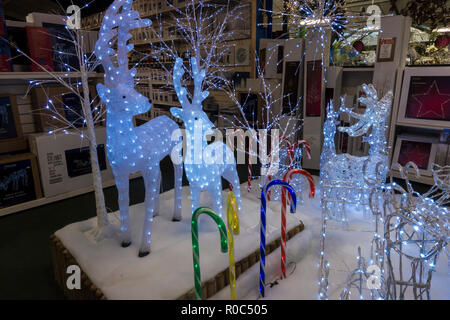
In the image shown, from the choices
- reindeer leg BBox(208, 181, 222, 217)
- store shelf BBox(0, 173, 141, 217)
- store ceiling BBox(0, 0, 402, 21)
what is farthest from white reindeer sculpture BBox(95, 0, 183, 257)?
store ceiling BBox(0, 0, 402, 21)

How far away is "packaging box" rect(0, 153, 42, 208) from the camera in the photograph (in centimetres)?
274

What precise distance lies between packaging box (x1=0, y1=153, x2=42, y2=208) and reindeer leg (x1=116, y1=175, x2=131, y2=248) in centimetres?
162

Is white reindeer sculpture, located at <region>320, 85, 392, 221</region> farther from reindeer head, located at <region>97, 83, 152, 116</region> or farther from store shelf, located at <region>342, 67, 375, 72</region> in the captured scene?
reindeer head, located at <region>97, 83, 152, 116</region>

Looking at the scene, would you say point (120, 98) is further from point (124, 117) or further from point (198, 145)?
point (198, 145)

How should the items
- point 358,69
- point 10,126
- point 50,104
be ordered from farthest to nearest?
point 358,69 → point 50,104 → point 10,126

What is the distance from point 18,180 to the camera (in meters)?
2.82

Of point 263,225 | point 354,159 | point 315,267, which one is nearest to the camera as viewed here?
point 263,225

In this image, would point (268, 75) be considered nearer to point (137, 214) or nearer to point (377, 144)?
point (377, 144)

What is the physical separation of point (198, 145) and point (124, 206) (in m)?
0.56

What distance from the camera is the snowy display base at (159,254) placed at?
150 centimetres

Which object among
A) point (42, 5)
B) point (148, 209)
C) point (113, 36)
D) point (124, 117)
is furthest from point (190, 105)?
point (42, 5)

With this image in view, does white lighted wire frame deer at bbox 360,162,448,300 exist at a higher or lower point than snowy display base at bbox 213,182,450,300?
higher

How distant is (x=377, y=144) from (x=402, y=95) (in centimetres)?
122

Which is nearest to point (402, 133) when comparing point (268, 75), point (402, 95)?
point (402, 95)
